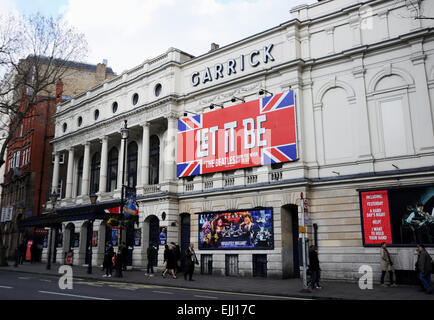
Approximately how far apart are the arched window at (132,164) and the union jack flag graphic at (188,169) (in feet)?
22.9

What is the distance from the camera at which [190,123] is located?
29.7m

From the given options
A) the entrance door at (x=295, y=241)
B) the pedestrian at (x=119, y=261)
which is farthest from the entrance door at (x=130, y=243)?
the entrance door at (x=295, y=241)

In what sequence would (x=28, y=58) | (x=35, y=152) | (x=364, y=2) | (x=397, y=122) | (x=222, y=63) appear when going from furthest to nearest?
1. (x=35, y=152)
2. (x=28, y=58)
3. (x=222, y=63)
4. (x=364, y=2)
5. (x=397, y=122)

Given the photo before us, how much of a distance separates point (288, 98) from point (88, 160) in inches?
881

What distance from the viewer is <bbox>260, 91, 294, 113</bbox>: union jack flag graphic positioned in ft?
80.2

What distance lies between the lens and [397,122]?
21.0 m

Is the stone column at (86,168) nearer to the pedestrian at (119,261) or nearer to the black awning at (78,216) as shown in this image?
the black awning at (78,216)

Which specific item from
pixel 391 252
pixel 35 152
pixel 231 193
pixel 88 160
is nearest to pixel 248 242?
pixel 231 193

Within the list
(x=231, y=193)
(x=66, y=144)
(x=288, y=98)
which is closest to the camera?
(x=288, y=98)

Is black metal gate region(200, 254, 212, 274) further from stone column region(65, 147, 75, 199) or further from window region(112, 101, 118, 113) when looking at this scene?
stone column region(65, 147, 75, 199)

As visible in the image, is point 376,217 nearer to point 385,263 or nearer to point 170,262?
point 385,263

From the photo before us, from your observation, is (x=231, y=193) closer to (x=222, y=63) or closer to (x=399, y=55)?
(x=222, y=63)

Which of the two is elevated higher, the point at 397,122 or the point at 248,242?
the point at 397,122

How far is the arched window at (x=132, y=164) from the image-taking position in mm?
35438
